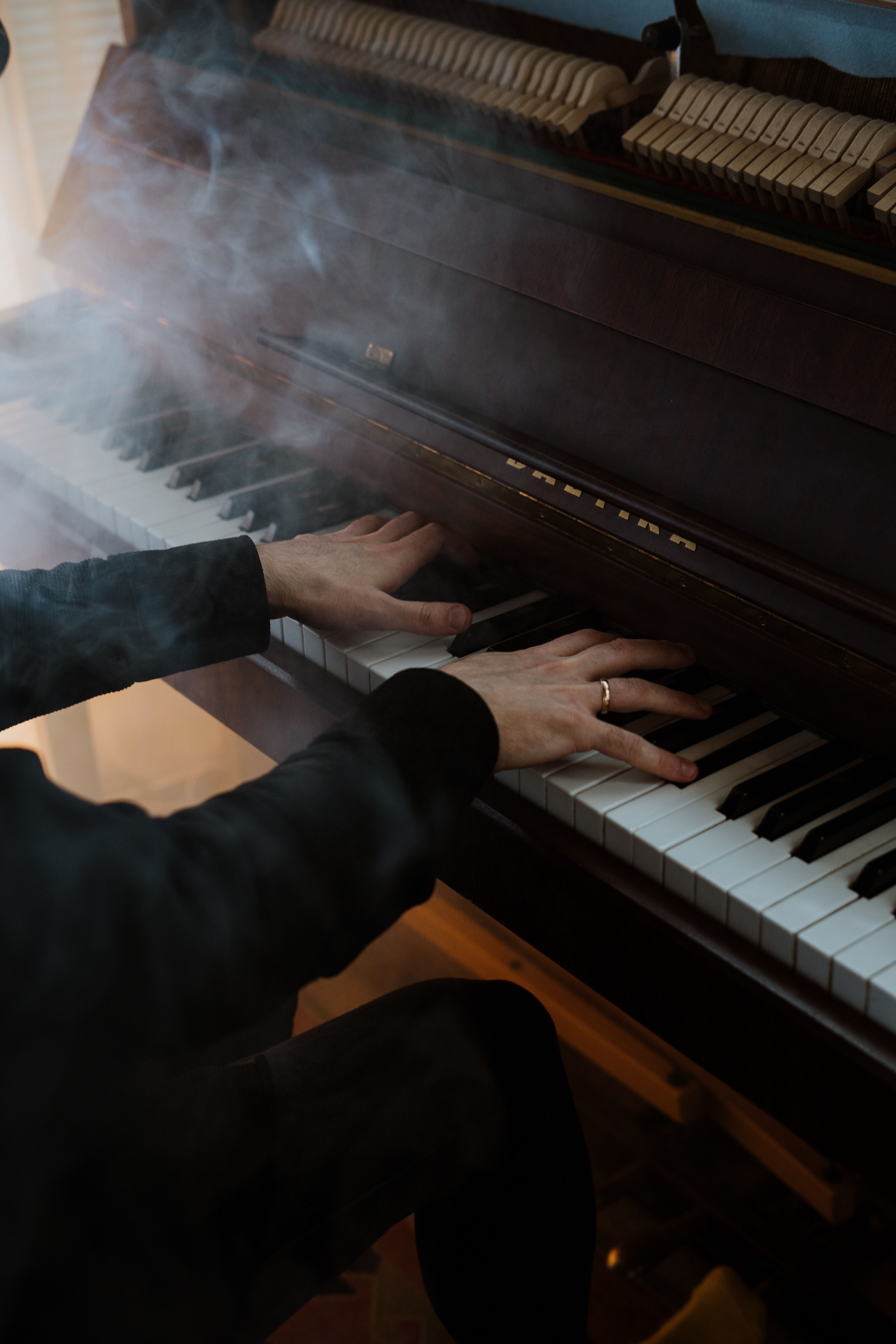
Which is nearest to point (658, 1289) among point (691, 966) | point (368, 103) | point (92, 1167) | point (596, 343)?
point (691, 966)

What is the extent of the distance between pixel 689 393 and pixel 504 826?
0.49 metres

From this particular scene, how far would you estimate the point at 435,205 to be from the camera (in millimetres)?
1528

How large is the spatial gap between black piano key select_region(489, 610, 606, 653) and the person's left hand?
51 millimetres

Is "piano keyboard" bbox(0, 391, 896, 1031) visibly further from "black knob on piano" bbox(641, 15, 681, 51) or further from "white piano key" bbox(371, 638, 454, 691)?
"black knob on piano" bbox(641, 15, 681, 51)

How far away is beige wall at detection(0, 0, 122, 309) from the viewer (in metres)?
2.18

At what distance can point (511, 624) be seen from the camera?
4.32 feet

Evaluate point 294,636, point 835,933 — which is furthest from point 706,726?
point 294,636

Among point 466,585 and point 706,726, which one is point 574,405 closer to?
point 466,585

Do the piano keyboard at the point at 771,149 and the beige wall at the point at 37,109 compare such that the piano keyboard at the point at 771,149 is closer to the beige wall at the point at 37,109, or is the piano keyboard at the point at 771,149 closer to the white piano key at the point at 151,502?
the white piano key at the point at 151,502

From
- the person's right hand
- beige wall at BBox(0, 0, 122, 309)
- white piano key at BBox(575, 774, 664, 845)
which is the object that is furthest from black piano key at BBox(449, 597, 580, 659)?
beige wall at BBox(0, 0, 122, 309)

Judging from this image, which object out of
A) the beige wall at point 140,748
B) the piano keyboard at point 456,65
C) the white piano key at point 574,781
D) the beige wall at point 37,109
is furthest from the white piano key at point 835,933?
the beige wall at point 37,109

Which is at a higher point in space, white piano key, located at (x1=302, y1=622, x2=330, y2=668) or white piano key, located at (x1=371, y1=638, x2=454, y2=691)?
white piano key, located at (x1=371, y1=638, x2=454, y2=691)

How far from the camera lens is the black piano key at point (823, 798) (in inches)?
41.6

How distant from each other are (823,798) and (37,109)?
198 cm
